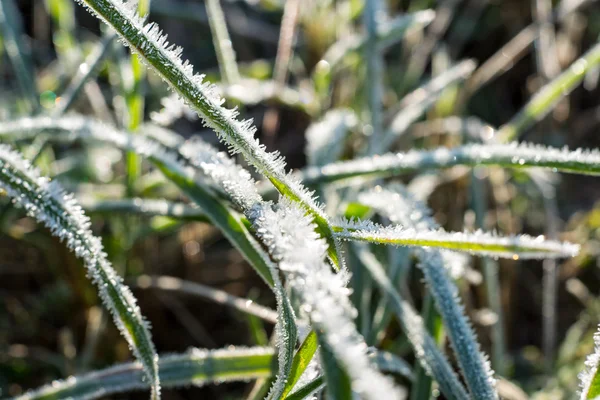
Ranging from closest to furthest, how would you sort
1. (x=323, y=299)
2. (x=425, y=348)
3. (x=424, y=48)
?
(x=323, y=299) → (x=425, y=348) → (x=424, y=48)

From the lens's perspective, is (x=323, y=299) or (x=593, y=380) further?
(x=593, y=380)

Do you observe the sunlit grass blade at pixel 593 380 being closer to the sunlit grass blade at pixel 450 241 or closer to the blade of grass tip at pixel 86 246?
the sunlit grass blade at pixel 450 241

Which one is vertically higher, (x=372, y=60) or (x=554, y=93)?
(x=372, y=60)

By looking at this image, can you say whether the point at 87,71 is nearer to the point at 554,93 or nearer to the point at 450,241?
the point at 450,241

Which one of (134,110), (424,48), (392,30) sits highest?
(424,48)

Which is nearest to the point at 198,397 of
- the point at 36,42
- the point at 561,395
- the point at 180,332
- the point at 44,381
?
the point at 180,332

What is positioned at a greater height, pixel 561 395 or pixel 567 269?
pixel 567 269

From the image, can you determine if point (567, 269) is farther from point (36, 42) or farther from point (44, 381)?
point (36, 42)

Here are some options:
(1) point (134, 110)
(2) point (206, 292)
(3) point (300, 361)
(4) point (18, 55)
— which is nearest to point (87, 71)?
(1) point (134, 110)
